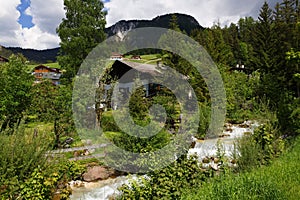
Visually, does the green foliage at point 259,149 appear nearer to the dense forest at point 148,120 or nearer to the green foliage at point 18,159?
the dense forest at point 148,120

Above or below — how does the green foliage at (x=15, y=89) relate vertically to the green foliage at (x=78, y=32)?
below

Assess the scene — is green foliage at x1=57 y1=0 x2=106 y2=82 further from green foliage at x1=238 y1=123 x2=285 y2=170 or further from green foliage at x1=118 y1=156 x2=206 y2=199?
green foliage at x1=118 y1=156 x2=206 y2=199

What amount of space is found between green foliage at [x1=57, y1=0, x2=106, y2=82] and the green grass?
16984 millimetres

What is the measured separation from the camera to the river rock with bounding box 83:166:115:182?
608 centimetres

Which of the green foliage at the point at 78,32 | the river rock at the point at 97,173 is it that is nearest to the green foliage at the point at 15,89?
the river rock at the point at 97,173

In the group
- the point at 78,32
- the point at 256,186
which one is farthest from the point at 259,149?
the point at 78,32

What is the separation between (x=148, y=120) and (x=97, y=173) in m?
1.77

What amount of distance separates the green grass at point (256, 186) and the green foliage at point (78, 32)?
55.7 ft

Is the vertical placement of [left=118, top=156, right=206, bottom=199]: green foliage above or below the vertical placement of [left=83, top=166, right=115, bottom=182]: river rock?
above

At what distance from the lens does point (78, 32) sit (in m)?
20.2

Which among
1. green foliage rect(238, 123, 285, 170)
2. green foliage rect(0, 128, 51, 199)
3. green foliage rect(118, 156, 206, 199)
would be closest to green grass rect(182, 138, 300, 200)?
green foliage rect(118, 156, 206, 199)

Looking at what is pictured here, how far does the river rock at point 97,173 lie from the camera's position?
6082mm

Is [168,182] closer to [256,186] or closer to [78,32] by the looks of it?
[256,186]

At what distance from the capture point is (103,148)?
24.7 ft
